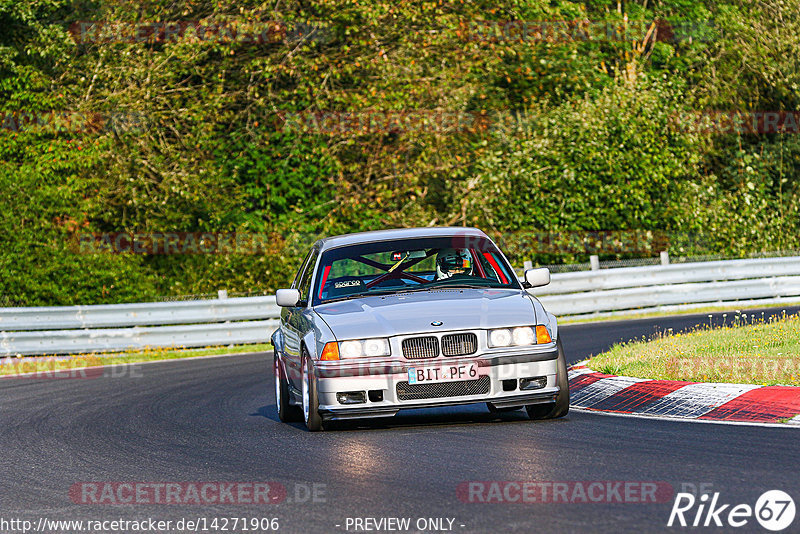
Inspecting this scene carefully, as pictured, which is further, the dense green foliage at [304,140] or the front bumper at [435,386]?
the dense green foliage at [304,140]

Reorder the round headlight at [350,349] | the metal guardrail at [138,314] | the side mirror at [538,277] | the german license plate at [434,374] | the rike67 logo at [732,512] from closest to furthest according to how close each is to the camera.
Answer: the rike67 logo at [732,512]
the german license plate at [434,374]
the round headlight at [350,349]
the side mirror at [538,277]
the metal guardrail at [138,314]

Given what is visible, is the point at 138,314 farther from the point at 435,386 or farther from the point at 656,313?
the point at 435,386

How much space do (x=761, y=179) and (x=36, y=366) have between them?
22.1 metres

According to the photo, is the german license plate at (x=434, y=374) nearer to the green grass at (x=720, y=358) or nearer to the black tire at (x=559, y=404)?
the black tire at (x=559, y=404)

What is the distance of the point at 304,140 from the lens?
28859 mm

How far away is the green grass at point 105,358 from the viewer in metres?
19.9

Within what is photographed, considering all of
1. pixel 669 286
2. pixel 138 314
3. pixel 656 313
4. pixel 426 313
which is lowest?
pixel 656 313

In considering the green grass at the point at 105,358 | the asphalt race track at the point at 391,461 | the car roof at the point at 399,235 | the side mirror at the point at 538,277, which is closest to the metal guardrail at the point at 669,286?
the green grass at the point at 105,358

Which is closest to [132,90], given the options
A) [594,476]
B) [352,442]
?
[352,442]

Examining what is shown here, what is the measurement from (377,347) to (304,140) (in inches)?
797

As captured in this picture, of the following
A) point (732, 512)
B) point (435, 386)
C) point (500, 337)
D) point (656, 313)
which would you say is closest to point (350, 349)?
point (435, 386)

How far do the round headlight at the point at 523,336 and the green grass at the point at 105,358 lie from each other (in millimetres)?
11842

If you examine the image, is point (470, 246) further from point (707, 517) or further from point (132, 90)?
point (132, 90)
